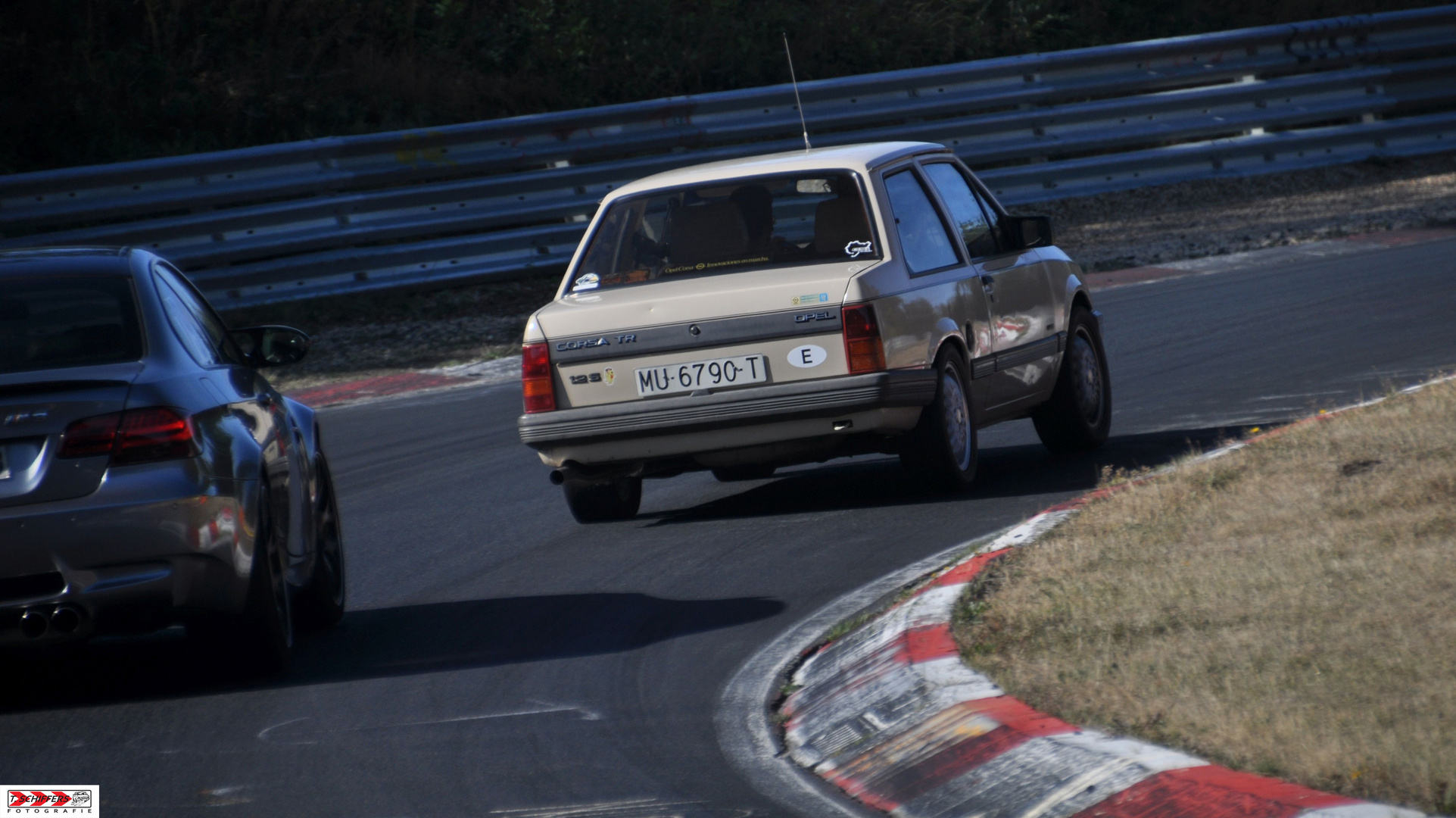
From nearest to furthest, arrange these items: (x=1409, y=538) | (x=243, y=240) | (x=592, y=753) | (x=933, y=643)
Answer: (x=592, y=753)
(x=933, y=643)
(x=1409, y=538)
(x=243, y=240)

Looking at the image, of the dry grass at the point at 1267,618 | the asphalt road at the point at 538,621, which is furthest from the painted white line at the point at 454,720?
the dry grass at the point at 1267,618

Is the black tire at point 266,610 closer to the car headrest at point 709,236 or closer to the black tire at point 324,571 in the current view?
the black tire at point 324,571

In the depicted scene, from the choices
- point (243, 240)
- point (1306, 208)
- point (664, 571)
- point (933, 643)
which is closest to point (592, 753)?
point (933, 643)

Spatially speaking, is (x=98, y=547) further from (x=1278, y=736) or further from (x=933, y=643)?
(x=1278, y=736)

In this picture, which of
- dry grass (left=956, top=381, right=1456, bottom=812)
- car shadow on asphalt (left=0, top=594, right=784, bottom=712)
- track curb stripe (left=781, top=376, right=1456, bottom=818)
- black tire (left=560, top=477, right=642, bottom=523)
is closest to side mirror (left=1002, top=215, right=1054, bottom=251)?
dry grass (left=956, top=381, right=1456, bottom=812)

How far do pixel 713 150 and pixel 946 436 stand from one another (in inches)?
440

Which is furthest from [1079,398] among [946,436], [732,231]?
[732,231]

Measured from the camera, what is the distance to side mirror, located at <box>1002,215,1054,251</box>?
30.2 feet

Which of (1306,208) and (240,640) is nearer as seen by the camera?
(240,640)

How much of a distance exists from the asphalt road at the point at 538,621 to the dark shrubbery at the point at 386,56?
319 inches

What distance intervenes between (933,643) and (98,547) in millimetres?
2453

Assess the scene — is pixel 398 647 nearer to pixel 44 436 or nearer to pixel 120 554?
pixel 120 554

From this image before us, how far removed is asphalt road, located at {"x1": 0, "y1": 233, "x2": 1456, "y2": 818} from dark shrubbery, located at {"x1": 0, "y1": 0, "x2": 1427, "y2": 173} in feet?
26.6

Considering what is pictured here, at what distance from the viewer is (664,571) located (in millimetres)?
7363
